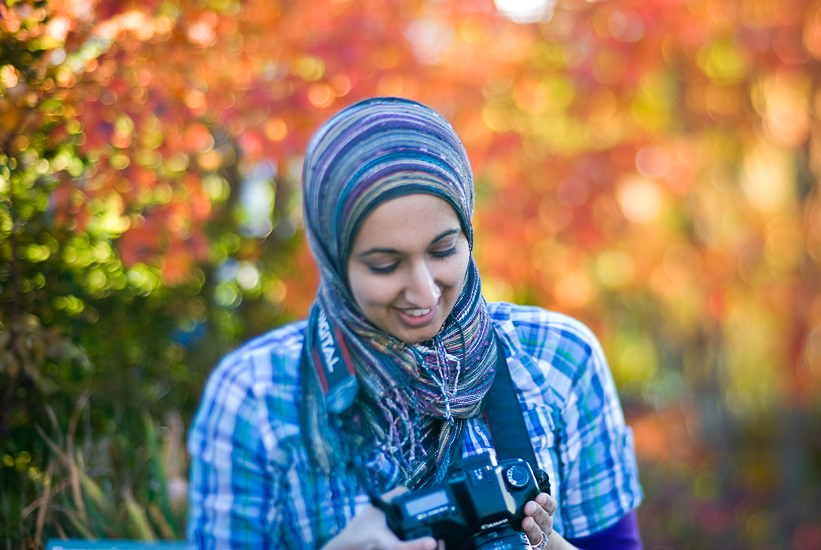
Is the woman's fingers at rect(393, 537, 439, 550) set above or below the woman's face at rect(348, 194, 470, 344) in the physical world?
below

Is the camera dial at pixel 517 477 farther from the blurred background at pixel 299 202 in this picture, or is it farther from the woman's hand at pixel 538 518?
the blurred background at pixel 299 202

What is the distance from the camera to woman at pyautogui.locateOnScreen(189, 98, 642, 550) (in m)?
1.38

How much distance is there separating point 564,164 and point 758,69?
1418 mm

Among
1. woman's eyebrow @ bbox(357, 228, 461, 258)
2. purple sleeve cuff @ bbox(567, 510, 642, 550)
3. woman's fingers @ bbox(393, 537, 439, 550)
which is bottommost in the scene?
purple sleeve cuff @ bbox(567, 510, 642, 550)

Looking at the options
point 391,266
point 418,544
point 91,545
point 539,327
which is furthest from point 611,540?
point 91,545

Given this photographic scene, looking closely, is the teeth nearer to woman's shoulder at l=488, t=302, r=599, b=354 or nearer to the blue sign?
woman's shoulder at l=488, t=302, r=599, b=354

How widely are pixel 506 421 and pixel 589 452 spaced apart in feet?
0.84

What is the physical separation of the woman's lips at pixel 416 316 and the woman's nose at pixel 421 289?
0.04 m

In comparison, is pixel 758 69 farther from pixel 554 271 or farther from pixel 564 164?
pixel 554 271

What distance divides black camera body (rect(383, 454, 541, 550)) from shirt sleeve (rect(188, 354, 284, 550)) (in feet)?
1.20

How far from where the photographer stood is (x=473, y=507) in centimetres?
128

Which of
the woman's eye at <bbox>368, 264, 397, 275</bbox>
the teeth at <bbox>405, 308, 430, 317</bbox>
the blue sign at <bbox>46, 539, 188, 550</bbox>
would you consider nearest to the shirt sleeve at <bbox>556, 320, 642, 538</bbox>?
the teeth at <bbox>405, 308, 430, 317</bbox>

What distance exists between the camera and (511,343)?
165cm

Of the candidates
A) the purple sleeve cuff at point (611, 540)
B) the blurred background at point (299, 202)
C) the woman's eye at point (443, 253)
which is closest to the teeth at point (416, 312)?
the woman's eye at point (443, 253)
